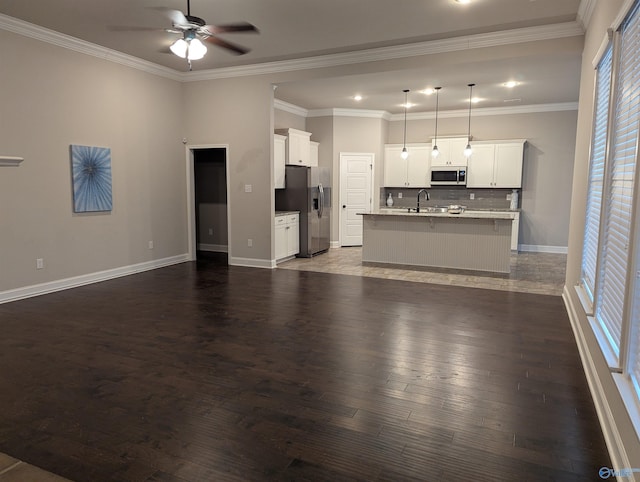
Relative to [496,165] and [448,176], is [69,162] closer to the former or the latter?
[448,176]

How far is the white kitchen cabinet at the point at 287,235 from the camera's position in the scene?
7177mm

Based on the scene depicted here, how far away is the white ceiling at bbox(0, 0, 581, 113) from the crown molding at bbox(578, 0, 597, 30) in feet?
0.22

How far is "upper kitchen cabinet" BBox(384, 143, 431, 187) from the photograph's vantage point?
9383mm

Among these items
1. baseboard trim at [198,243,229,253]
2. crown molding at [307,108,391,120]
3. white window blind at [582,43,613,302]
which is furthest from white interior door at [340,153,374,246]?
white window blind at [582,43,613,302]

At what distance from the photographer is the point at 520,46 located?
5145 millimetres

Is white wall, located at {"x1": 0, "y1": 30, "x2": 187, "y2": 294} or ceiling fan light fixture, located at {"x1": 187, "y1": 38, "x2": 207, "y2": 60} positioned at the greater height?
ceiling fan light fixture, located at {"x1": 187, "y1": 38, "x2": 207, "y2": 60}

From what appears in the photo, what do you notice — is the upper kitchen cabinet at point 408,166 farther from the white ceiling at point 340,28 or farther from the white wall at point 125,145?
the white wall at point 125,145

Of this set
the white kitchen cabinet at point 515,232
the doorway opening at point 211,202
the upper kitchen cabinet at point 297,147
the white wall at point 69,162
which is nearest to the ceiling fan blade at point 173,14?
the white wall at point 69,162

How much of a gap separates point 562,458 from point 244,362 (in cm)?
207

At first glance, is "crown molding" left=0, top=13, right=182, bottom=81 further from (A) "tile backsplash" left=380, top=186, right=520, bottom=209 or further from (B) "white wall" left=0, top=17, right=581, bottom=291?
(A) "tile backsplash" left=380, top=186, right=520, bottom=209

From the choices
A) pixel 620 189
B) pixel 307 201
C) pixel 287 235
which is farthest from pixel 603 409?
pixel 307 201

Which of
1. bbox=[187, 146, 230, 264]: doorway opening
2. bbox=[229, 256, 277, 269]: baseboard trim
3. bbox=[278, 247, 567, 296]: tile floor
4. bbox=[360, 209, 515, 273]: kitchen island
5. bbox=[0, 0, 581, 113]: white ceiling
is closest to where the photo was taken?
bbox=[0, 0, 581, 113]: white ceiling

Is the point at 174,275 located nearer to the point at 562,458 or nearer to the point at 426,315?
the point at 426,315

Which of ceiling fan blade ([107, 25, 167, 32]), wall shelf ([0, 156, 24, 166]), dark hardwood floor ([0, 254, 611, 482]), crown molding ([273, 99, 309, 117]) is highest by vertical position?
ceiling fan blade ([107, 25, 167, 32])
